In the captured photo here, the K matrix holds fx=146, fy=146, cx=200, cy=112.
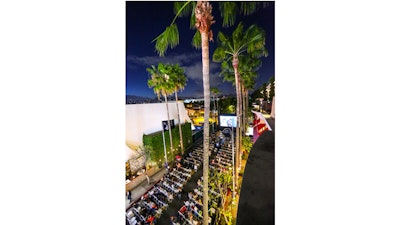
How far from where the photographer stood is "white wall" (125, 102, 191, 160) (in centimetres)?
212

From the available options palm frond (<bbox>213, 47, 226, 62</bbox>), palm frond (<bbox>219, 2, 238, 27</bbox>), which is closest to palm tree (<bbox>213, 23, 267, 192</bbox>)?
palm frond (<bbox>213, 47, 226, 62</bbox>)

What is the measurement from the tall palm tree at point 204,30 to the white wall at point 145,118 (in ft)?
2.25

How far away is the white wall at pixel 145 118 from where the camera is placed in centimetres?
212

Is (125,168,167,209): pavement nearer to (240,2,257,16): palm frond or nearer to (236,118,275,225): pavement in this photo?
(236,118,275,225): pavement

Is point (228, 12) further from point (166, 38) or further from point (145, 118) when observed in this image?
point (145, 118)

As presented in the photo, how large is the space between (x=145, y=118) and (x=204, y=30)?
1575mm

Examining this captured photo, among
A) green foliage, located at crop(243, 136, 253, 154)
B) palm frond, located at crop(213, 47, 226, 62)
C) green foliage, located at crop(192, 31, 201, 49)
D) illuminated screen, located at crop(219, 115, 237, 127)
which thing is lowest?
green foliage, located at crop(243, 136, 253, 154)

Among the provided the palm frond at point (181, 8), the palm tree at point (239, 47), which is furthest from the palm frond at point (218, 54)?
the palm frond at point (181, 8)

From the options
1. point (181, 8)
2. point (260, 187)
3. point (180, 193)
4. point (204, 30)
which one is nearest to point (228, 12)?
point (204, 30)

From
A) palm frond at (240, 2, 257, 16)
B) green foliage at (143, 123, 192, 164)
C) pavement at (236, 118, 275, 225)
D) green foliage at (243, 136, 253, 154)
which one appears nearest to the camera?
pavement at (236, 118, 275, 225)

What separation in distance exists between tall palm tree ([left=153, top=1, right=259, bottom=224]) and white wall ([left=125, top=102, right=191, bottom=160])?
686mm
